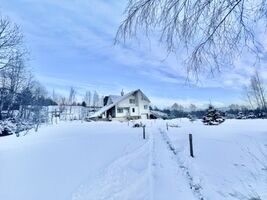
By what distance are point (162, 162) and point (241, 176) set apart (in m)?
2.79

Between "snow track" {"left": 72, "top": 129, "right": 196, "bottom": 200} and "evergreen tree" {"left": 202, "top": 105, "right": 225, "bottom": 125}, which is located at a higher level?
"evergreen tree" {"left": 202, "top": 105, "right": 225, "bottom": 125}

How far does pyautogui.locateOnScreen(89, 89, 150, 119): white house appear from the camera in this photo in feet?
206

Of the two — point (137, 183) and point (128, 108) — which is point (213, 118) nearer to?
point (128, 108)

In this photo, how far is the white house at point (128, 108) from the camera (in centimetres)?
6290

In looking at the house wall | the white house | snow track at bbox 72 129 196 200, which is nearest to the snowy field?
snow track at bbox 72 129 196 200

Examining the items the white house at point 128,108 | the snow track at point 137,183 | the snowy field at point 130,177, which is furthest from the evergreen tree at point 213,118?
the snow track at point 137,183

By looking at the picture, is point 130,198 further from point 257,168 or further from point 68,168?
point 257,168

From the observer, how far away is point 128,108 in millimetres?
63875

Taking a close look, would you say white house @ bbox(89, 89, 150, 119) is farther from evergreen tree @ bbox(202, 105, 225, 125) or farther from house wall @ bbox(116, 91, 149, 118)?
evergreen tree @ bbox(202, 105, 225, 125)

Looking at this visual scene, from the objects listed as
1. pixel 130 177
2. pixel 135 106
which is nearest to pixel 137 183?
pixel 130 177

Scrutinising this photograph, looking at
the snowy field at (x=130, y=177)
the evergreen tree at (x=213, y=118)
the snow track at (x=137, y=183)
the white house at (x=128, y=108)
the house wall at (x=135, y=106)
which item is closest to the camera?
the snow track at (x=137, y=183)

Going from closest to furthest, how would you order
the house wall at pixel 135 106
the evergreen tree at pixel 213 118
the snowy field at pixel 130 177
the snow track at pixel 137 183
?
the snow track at pixel 137 183 → the snowy field at pixel 130 177 → the evergreen tree at pixel 213 118 → the house wall at pixel 135 106

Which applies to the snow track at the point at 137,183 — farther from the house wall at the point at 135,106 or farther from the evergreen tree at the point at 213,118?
the house wall at the point at 135,106

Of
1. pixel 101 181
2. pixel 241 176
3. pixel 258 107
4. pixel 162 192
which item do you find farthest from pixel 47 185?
pixel 258 107
